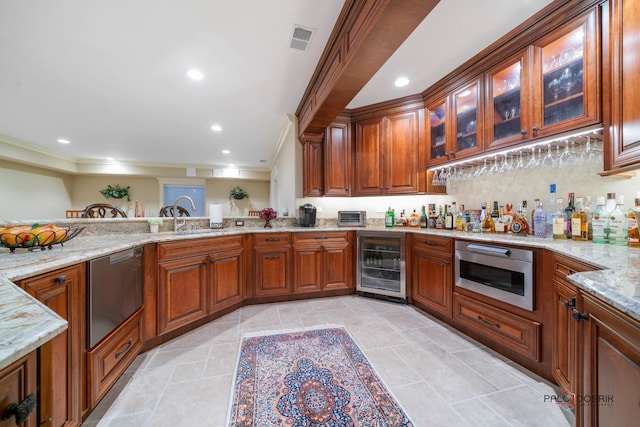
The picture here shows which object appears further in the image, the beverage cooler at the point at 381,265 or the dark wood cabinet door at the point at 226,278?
the beverage cooler at the point at 381,265

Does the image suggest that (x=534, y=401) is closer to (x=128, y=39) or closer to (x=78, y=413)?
(x=78, y=413)

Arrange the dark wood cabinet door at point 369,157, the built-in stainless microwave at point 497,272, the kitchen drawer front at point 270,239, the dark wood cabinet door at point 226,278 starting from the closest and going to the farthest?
1. the built-in stainless microwave at point 497,272
2. the dark wood cabinet door at point 226,278
3. the kitchen drawer front at point 270,239
4. the dark wood cabinet door at point 369,157

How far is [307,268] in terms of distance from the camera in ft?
9.48

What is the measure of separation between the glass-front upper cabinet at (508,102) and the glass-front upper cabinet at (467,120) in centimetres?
9

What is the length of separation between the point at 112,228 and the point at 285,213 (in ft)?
6.41

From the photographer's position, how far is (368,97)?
298 centimetres

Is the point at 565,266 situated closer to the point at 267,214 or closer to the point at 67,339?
the point at 67,339

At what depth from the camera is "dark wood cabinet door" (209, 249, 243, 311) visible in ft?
7.67

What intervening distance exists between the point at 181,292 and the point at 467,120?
3193 millimetres

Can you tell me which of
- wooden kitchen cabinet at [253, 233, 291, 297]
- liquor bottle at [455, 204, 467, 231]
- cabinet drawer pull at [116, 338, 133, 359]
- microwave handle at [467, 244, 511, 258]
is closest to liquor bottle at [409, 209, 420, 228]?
liquor bottle at [455, 204, 467, 231]

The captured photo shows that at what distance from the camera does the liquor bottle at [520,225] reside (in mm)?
2098

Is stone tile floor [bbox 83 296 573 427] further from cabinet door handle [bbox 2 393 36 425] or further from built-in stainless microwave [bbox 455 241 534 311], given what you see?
Result: cabinet door handle [bbox 2 393 36 425]

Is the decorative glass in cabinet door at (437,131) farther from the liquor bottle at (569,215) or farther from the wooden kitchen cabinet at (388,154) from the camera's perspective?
the liquor bottle at (569,215)

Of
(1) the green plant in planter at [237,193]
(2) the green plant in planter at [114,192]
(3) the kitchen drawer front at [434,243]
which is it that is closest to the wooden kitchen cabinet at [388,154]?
(3) the kitchen drawer front at [434,243]
